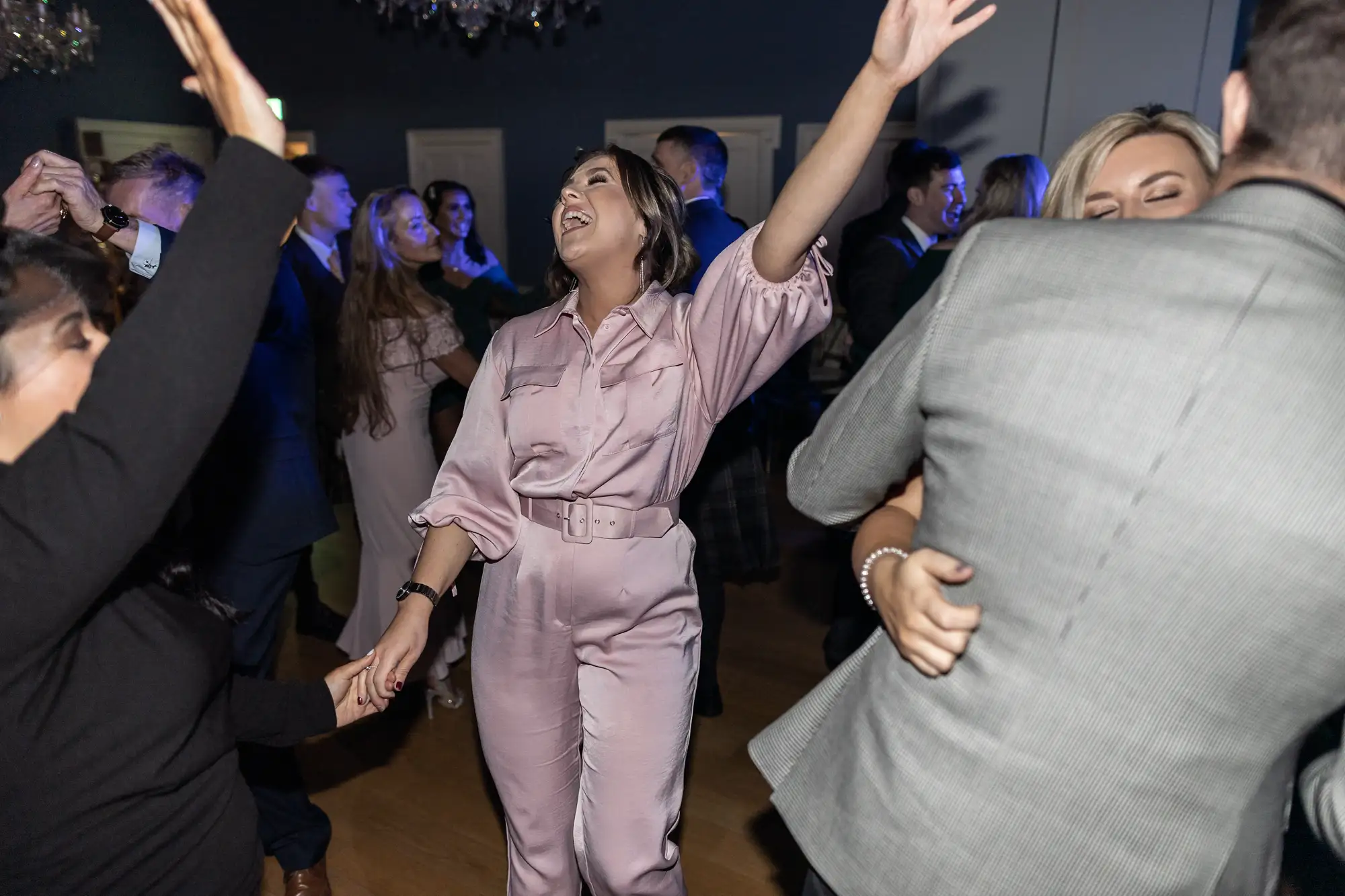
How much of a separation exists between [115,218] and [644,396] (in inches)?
52.8

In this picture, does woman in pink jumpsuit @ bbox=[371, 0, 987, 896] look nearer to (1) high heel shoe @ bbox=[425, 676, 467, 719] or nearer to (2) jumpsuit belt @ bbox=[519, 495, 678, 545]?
(2) jumpsuit belt @ bbox=[519, 495, 678, 545]

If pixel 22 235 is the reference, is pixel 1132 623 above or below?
below

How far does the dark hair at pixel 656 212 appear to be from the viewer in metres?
1.88

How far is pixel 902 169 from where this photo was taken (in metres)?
3.72

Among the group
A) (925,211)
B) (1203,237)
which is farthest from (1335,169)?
(925,211)

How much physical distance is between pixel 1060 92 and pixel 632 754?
4.19 metres

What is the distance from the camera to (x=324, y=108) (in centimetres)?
885

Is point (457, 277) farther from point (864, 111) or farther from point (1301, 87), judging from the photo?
point (1301, 87)

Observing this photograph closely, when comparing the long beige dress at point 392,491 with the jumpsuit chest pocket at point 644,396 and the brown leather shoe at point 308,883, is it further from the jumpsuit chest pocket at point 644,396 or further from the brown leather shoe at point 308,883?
the jumpsuit chest pocket at point 644,396

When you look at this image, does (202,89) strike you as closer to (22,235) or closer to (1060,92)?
(22,235)

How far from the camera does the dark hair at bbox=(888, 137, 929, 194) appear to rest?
3.68m

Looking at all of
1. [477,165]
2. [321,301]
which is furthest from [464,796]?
[477,165]

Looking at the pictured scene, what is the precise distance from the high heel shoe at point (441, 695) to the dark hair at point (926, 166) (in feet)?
8.49

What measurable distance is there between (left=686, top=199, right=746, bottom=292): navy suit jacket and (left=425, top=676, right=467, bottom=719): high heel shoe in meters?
1.63
